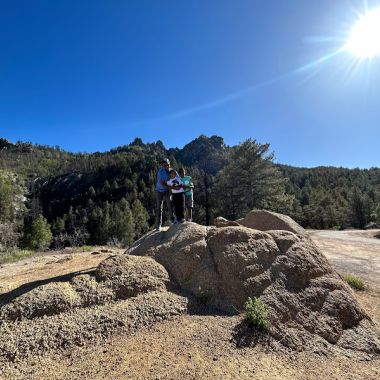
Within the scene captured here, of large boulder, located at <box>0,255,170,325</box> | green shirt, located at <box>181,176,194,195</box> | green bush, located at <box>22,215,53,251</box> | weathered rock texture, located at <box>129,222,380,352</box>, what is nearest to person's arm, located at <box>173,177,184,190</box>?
green shirt, located at <box>181,176,194,195</box>

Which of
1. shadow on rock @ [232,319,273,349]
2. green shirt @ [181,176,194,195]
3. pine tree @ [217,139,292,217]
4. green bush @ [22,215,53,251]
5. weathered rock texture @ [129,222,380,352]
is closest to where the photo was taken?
shadow on rock @ [232,319,273,349]

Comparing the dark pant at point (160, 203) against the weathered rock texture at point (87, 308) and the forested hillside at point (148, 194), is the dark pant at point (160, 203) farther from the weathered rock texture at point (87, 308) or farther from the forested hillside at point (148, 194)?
the forested hillside at point (148, 194)

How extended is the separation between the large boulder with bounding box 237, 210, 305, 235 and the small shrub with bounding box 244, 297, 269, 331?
10.5 ft

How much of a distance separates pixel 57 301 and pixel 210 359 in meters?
2.39

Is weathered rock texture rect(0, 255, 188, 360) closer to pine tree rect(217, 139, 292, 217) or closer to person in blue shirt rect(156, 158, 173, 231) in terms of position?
person in blue shirt rect(156, 158, 173, 231)

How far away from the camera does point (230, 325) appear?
15.3 ft

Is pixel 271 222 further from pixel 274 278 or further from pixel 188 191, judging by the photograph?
pixel 274 278

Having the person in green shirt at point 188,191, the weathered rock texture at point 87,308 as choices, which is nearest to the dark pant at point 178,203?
the person in green shirt at point 188,191

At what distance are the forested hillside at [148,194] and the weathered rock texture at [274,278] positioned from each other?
1096 cm

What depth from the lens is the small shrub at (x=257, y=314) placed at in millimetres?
4582

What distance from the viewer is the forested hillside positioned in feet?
87.0

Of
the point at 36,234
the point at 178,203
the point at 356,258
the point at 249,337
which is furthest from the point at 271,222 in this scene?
the point at 36,234

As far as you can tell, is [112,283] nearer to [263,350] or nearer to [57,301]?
[57,301]

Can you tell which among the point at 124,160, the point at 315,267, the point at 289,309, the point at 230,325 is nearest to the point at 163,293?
the point at 230,325
